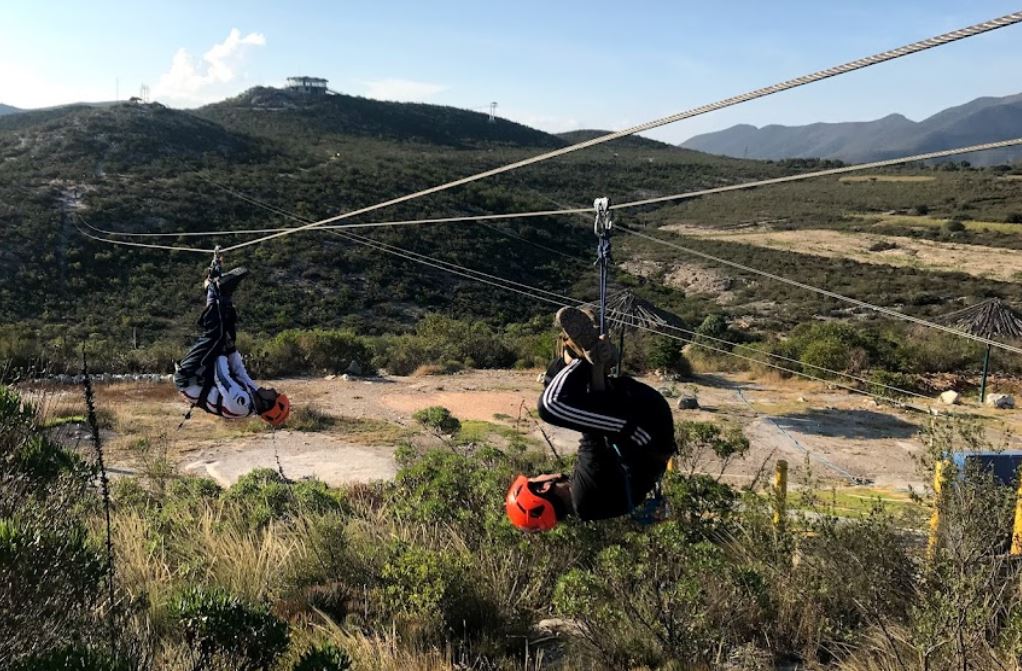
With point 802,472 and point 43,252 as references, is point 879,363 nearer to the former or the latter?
point 802,472

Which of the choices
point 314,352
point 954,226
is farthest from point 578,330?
point 954,226

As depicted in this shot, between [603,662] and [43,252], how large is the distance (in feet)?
108

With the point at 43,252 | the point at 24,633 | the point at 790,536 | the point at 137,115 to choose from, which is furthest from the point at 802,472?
the point at 137,115

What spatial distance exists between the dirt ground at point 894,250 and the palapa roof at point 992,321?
65.7 feet

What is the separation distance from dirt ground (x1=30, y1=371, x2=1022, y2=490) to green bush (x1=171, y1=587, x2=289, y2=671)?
237 inches

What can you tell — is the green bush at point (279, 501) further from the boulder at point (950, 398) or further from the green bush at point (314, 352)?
the boulder at point (950, 398)

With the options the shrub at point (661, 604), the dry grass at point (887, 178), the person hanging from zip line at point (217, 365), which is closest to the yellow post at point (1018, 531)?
the shrub at point (661, 604)

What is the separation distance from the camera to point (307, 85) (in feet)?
258

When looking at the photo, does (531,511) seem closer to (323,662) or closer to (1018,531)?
(323,662)

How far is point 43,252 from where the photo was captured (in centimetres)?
3023

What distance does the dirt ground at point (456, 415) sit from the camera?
11727 millimetres

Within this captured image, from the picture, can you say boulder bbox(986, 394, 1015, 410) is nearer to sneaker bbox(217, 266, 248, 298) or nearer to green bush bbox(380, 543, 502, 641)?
green bush bbox(380, 543, 502, 641)

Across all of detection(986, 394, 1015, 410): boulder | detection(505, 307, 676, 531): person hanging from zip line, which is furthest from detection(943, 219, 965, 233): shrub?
detection(505, 307, 676, 531): person hanging from zip line

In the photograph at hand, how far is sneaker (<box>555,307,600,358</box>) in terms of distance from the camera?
282 centimetres
